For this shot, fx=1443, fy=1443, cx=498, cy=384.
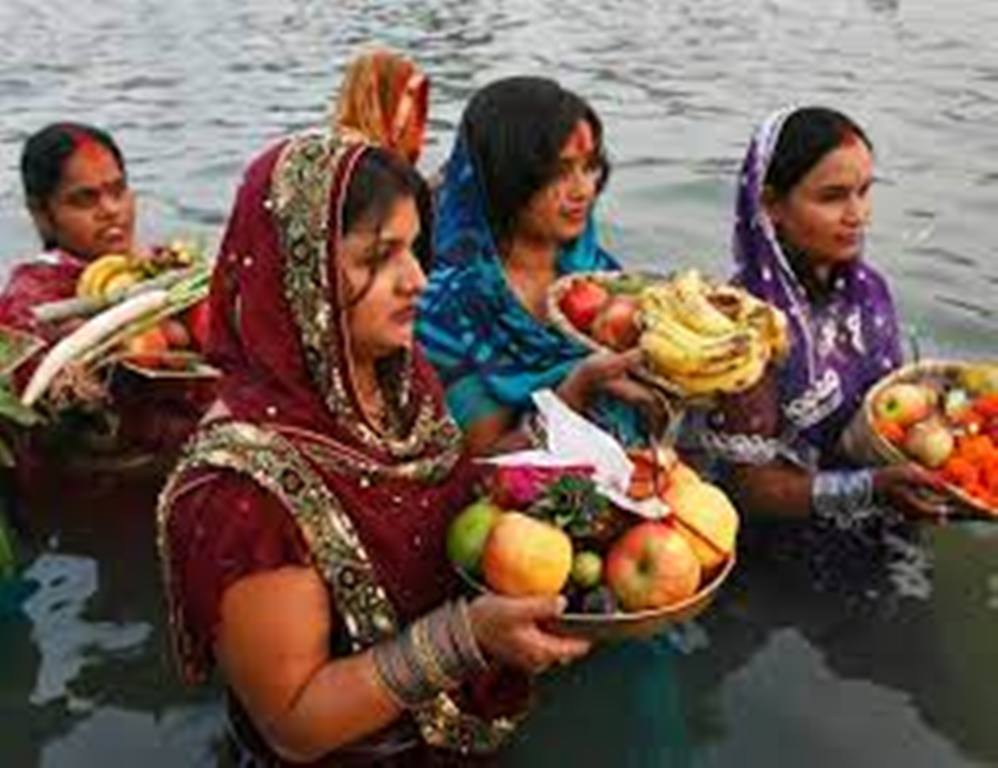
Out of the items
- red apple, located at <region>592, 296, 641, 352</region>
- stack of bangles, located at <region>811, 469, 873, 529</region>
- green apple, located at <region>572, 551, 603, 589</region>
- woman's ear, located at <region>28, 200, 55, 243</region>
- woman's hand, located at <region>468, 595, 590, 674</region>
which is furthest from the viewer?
woman's ear, located at <region>28, 200, 55, 243</region>

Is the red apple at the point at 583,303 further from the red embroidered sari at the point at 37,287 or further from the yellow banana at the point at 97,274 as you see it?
the red embroidered sari at the point at 37,287

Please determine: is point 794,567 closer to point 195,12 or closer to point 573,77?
point 573,77

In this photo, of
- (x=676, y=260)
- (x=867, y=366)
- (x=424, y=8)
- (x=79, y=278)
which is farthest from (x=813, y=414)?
(x=424, y=8)

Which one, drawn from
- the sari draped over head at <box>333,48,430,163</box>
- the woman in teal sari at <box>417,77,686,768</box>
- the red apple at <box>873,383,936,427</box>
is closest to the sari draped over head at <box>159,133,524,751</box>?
the woman in teal sari at <box>417,77,686,768</box>

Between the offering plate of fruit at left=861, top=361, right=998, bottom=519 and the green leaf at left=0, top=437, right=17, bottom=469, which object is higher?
the offering plate of fruit at left=861, top=361, right=998, bottom=519

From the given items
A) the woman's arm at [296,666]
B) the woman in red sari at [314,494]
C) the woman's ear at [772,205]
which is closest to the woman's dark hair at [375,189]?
the woman in red sari at [314,494]

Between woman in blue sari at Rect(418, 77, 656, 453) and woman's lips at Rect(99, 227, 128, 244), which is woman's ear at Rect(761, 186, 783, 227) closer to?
woman in blue sari at Rect(418, 77, 656, 453)

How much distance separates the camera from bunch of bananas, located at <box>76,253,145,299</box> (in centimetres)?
472

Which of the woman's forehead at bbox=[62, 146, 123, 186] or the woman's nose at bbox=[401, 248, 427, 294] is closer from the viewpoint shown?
the woman's nose at bbox=[401, 248, 427, 294]

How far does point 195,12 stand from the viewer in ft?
61.7

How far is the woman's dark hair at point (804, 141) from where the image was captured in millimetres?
4246

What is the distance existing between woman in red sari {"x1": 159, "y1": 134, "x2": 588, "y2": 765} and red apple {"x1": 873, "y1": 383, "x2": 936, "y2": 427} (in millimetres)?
1718

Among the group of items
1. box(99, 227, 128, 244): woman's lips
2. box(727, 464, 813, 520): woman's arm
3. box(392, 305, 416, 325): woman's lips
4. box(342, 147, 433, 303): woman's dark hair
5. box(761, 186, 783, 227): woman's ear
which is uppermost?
box(342, 147, 433, 303): woman's dark hair

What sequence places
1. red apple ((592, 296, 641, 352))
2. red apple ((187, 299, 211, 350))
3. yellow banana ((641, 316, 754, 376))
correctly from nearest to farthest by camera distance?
yellow banana ((641, 316, 754, 376)), red apple ((592, 296, 641, 352)), red apple ((187, 299, 211, 350))
